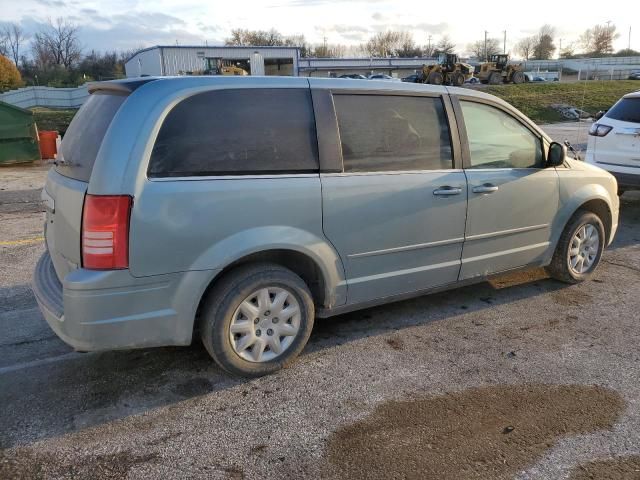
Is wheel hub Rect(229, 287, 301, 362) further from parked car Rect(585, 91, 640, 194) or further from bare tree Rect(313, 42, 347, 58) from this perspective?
A: bare tree Rect(313, 42, 347, 58)

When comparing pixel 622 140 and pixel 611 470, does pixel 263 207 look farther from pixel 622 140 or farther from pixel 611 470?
pixel 622 140

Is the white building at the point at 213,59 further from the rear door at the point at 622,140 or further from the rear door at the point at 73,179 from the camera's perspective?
the rear door at the point at 73,179

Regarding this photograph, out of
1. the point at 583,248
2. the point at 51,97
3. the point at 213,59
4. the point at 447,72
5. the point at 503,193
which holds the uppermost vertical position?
the point at 213,59

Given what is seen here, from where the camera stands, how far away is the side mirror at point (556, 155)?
A: 4445mm

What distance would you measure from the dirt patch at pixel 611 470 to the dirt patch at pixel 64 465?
2076 mm

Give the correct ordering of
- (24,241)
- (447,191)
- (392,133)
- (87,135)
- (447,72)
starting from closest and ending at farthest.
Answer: (87,135) → (392,133) → (447,191) → (24,241) → (447,72)

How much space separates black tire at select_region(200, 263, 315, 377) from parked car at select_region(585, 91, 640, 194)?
600 centimetres

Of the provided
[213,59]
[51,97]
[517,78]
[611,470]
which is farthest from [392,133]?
[213,59]

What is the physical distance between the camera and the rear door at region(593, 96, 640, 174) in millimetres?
7328

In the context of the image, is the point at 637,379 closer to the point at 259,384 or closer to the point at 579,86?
the point at 259,384

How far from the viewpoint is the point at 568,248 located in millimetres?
4816

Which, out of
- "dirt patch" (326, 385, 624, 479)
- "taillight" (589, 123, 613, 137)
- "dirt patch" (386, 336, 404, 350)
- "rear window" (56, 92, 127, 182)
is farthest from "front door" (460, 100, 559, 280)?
"taillight" (589, 123, 613, 137)

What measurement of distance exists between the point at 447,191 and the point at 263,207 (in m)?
1.46

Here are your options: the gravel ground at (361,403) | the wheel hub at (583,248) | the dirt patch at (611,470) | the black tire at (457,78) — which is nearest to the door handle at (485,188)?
the gravel ground at (361,403)
